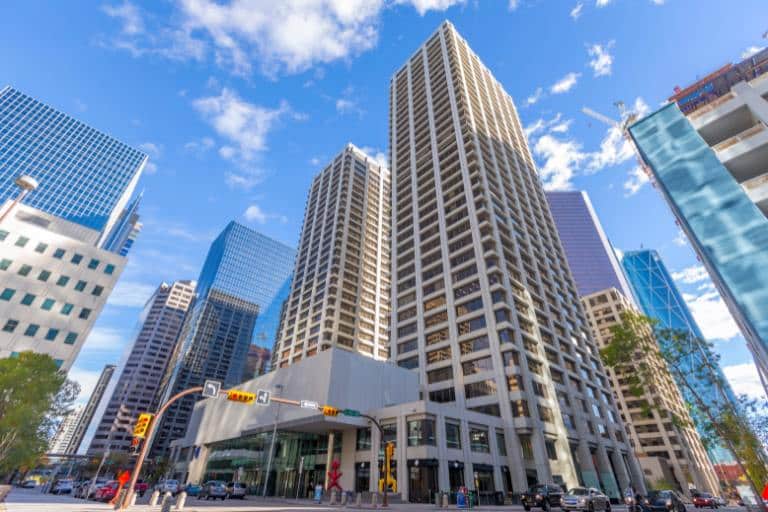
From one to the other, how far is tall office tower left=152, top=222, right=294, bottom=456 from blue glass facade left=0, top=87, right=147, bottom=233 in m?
45.3

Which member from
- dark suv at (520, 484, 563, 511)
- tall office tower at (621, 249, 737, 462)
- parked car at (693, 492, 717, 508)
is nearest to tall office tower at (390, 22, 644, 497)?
parked car at (693, 492, 717, 508)

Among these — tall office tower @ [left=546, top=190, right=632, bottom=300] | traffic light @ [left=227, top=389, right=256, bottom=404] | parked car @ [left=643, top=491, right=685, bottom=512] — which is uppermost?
tall office tower @ [left=546, top=190, right=632, bottom=300]

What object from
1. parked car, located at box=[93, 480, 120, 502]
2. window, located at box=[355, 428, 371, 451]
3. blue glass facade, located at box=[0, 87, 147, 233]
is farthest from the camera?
blue glass facade, located at box=[0, 87, 147, 233]

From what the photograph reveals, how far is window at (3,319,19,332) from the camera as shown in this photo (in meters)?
45.3

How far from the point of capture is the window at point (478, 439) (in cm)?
4182

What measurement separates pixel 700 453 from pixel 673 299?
74927mm

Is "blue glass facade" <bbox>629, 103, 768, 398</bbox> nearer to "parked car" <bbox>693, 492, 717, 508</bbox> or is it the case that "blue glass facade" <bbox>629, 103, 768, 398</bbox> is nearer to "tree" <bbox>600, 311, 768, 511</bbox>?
"tree" <bbox>600, 311, 768, 511</bbox>

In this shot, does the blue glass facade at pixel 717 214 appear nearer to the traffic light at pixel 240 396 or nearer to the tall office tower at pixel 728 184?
the tall office tower at pixel 728 184

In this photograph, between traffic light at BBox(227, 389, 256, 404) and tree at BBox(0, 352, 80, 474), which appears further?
tree at BBox(0, 352, 80, 474)

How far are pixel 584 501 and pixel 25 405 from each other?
1880 inches

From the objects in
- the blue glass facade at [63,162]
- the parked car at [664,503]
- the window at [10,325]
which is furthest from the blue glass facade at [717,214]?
the blue glass facade at [63,162]

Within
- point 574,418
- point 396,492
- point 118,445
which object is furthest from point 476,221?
point 118,445

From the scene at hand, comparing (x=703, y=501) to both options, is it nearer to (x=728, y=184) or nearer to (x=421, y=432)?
(x=421, y=432)

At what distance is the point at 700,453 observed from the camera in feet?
306
